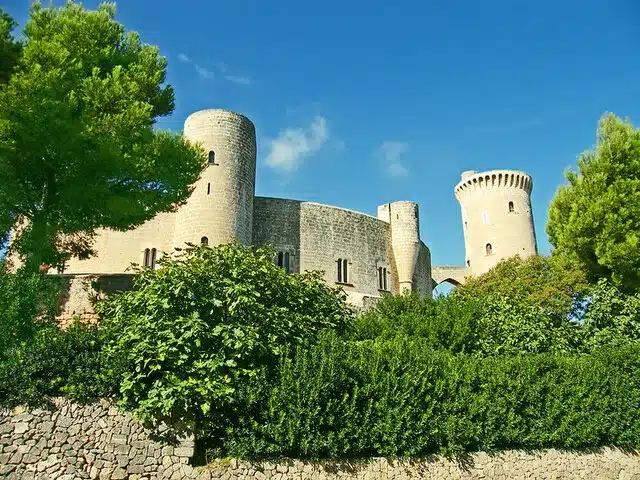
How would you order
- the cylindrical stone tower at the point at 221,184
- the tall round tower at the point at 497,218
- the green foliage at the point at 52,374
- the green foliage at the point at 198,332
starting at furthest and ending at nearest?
the tall round tower at the point at 497,218, the cylindrical stone tower at the point at 221,184, the green foliage at the point at 198,332, the green foliage at the point at 52,374

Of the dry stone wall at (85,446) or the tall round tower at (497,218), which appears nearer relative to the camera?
the dry stone wall at (85,446)

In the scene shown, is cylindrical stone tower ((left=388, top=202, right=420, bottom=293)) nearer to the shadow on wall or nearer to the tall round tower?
the shadow on wall

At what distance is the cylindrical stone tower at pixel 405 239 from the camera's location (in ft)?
110

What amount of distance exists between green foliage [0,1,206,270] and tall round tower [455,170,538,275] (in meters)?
34.2

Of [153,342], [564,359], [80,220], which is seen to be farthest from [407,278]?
[153,342]

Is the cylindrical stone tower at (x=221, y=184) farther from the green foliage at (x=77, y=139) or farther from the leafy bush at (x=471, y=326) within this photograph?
the leafy bush at (x=471, y=326)

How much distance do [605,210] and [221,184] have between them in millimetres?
15914

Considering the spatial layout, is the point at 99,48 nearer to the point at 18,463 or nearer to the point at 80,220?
the point at 80,220

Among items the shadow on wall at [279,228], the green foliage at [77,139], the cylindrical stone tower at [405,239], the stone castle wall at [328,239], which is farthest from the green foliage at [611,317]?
the green foliage at [77,139]

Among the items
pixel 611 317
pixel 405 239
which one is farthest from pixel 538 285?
pixel 405 239

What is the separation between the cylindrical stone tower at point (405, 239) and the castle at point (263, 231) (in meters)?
0.06

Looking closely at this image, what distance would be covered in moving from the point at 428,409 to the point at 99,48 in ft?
44.2

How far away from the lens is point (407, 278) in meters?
33.6

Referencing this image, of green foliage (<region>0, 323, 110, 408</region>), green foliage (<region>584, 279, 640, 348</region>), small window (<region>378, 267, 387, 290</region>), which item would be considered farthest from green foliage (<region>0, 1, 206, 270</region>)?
small window (<region>378, 267, 387, 290</region>)
